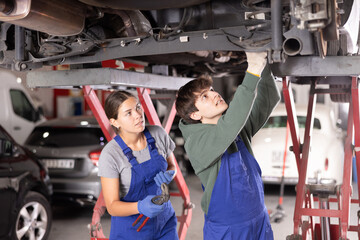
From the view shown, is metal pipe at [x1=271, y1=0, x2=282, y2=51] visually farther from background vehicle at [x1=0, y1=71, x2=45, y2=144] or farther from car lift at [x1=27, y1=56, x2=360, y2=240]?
background vehicle at [x1=0, y1=71, x2=45, y2=144]

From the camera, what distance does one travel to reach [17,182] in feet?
13.9

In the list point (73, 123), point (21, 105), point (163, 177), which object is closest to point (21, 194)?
point (73, 123)

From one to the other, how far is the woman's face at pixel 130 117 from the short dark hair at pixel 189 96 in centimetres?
31

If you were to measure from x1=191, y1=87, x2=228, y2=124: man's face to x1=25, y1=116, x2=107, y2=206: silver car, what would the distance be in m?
3.31

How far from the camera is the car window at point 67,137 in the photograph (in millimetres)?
5574

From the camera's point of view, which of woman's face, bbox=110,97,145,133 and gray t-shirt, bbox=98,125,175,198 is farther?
woman's face, bbox=110,97,145,133

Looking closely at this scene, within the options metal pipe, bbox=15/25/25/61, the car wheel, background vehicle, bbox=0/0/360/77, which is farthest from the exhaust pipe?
the car wheel

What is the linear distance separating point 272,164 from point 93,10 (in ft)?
15.5

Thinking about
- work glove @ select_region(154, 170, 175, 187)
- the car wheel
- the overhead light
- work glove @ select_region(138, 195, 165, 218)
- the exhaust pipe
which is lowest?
the car wheel

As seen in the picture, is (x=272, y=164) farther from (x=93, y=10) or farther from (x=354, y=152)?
(x=93, y=10)

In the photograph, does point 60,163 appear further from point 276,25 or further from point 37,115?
point 276,25

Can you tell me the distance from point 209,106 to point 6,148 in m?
2.75

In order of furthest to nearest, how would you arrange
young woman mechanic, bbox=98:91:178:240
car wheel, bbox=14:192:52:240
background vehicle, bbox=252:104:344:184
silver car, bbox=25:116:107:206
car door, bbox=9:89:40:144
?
car door, bbox=9:89:40:144 → background vehicle, bbox=252:104:344:184 → silver car, bbox=25:116:107:206 → car wheel, bbox=14:192:52:240 → young woman mechanic, bbox=98:91:178:240

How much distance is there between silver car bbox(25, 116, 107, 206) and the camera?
534cm
